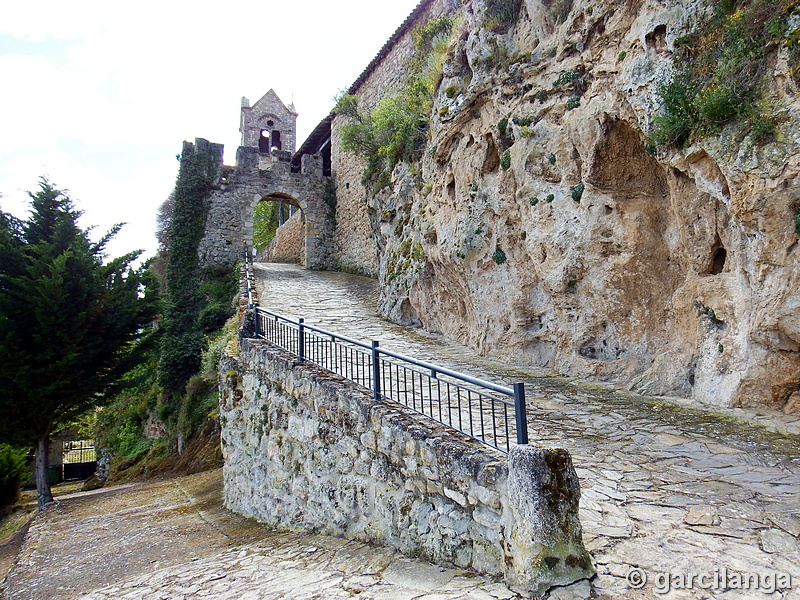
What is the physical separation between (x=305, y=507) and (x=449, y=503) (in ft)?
10.2

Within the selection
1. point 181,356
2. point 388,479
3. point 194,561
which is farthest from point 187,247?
point 388,479

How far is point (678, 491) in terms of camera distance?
3467 mm

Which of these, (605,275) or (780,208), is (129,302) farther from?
(780,208)

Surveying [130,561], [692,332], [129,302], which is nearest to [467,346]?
[692,332]

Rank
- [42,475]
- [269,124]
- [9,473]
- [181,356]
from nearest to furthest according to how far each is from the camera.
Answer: [42,475]
[9,473]
[181,356]
[269,124]

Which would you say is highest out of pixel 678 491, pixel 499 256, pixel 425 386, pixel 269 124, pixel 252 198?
Result: pixel 269 124

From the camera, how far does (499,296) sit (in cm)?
855

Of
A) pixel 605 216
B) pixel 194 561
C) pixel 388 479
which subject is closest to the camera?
pixel 388 479

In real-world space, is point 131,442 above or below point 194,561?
below

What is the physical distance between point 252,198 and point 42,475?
40.7 ft

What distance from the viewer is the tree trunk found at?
10.3 metres

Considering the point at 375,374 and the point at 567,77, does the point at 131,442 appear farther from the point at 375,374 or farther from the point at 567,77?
the point at 567,77

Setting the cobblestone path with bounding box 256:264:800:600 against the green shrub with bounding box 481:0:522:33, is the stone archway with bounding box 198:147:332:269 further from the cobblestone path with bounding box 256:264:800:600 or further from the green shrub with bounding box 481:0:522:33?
the cobblestone path with bounding box 256:264:800:600

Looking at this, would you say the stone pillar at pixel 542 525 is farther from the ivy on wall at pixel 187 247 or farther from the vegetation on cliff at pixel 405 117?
the ivy on wall at pixel 187 247
